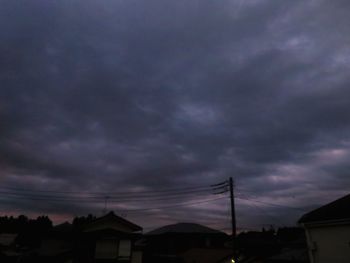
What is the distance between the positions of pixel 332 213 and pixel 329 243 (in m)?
1.77

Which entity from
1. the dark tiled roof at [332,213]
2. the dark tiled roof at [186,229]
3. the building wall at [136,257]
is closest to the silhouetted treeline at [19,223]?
the dark tiled roof at [186,229]

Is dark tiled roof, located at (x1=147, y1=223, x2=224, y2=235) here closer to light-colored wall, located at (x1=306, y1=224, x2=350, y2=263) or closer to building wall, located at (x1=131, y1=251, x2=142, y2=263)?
building wall, located at (x1=131, y1=251, x2=142, y2=263)

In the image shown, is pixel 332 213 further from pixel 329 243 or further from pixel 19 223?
pixel 19 223

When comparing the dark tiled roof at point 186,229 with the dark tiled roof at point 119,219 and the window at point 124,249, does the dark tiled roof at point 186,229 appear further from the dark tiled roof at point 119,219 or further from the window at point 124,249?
the window at point 124,249

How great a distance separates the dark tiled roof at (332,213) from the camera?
1721cm

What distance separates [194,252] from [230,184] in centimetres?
2397

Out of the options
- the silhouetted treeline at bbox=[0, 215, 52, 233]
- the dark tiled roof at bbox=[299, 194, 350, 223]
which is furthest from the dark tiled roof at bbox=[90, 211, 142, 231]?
the silhouetted treeline at bbox=[0, 215, 52, 233]

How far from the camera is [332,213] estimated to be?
58.8 feet

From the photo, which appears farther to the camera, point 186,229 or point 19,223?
point 19,223

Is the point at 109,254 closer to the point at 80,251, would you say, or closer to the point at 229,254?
the point at 80,251

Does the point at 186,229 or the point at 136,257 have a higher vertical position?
the point at 186,229

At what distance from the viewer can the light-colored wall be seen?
661 inches

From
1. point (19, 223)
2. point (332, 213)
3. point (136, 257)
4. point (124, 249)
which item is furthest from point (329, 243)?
point (19, 223)

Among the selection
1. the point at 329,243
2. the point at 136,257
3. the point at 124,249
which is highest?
the point at 329,243
